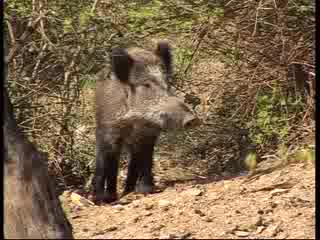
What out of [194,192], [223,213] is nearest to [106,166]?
[194,192]

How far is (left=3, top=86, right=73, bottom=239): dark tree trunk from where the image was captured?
4059 millimetres

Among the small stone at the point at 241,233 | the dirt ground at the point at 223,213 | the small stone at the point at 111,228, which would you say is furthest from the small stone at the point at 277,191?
the small stone at the point at 111,228

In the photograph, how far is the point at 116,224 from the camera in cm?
510

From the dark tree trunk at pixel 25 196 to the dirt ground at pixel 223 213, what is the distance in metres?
0.71

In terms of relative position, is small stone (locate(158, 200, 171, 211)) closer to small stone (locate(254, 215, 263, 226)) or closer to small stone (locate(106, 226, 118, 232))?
small stone (locate(106, 226, 118, 232))

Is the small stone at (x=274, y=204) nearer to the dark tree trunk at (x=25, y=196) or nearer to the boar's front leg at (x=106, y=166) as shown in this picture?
the dark tree trunk at (x=25, y=196)

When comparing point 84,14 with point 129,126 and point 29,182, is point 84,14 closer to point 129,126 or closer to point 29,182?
point 129,126

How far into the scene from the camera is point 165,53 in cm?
706

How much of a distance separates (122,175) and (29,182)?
168 inches

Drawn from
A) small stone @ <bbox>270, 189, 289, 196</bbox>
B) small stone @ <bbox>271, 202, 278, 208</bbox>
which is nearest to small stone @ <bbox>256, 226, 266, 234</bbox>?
small stone @ <bbox>271, 202, 278, 208</bbox>

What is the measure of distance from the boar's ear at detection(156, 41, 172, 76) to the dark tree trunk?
3.01m

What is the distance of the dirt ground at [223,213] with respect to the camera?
4734mm

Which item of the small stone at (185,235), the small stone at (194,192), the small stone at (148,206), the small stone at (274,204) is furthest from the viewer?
the small stone at (194,192)
